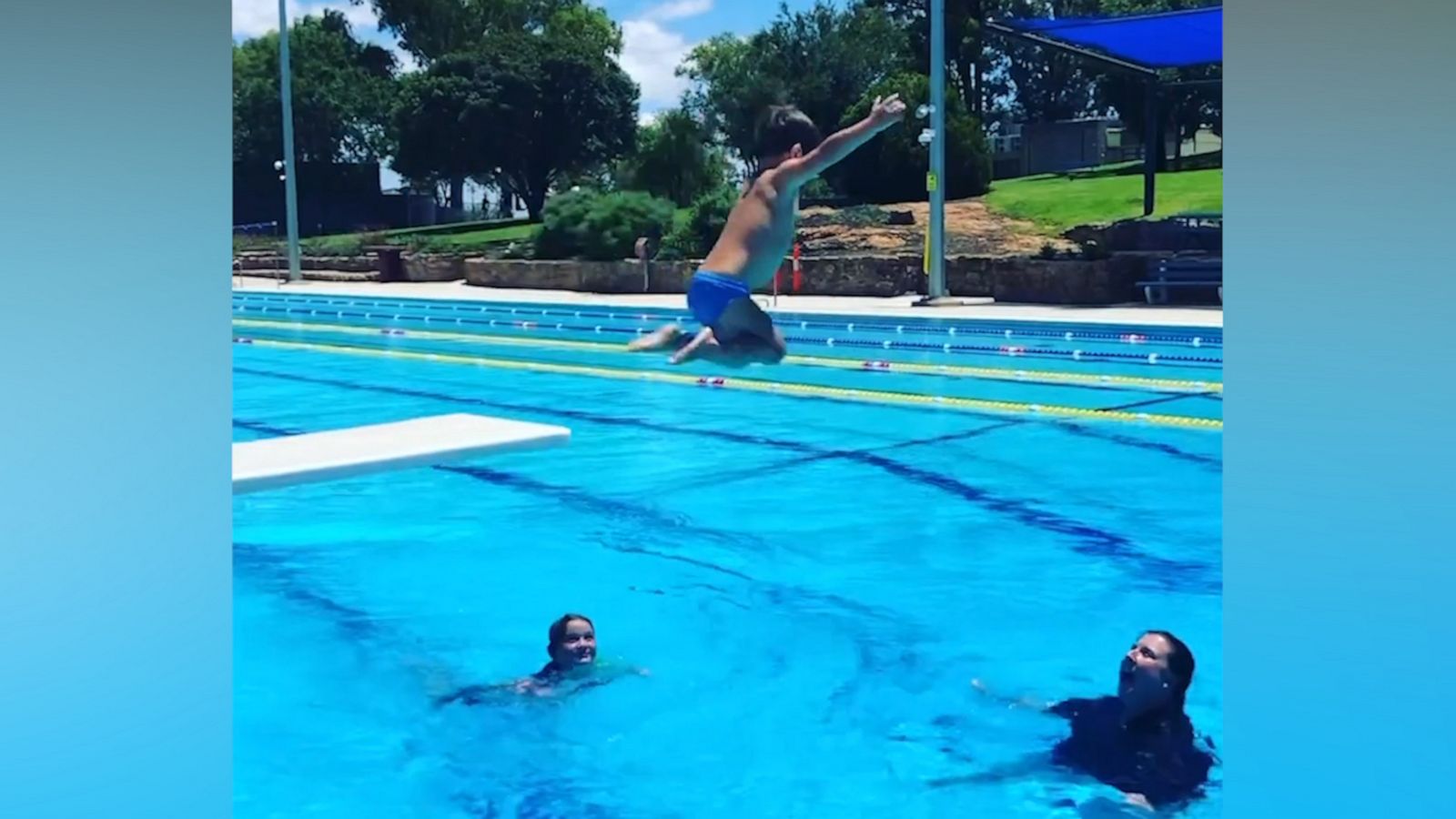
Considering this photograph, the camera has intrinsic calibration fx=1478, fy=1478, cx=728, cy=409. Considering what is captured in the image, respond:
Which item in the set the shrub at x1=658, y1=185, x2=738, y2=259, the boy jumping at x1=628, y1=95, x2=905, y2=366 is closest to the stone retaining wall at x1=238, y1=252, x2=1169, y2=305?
the shrub at x1=658, y1=185, x2=738, y2=259

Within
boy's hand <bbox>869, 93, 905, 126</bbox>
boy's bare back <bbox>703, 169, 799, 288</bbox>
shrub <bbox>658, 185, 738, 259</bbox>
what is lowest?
boy's bare back <bbox>703, 169, 799, 288</bbox>

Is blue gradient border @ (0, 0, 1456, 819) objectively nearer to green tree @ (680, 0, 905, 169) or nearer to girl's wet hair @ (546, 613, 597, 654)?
girl's wet hair @ (546, 613, 597, 654)

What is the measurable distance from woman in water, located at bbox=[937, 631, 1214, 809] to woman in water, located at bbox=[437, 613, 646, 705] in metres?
1.15

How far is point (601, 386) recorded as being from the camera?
1062cm

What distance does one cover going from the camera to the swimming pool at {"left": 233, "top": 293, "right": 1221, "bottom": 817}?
3.59 m

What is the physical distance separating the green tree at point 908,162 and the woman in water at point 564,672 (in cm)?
1821

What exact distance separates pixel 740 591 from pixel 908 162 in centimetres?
1800

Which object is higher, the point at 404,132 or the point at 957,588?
the point at 404,132

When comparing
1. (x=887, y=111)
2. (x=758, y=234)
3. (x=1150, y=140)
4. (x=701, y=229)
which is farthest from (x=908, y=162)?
(x=887, y=111)

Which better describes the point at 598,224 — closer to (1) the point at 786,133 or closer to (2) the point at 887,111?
(1) the point at 786,133
